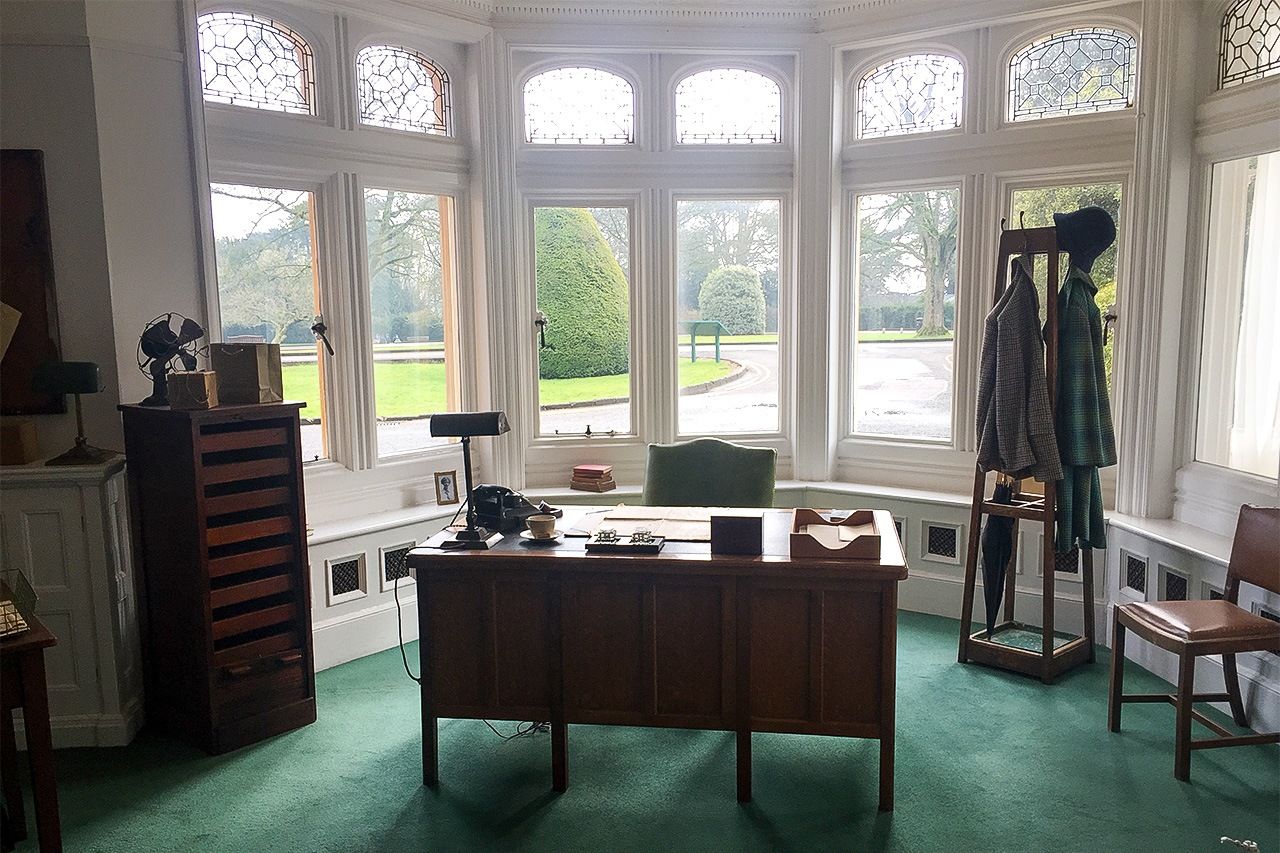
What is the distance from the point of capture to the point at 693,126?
17.5 feet

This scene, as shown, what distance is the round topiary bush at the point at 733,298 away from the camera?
5430mm

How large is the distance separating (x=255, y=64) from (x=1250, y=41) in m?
4.55

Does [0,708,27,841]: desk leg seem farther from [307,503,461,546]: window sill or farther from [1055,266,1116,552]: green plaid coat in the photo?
[1055,266,1116,552]: green plaid coat

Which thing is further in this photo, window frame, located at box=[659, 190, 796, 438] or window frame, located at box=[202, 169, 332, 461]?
window frame, located at box=[659, 190, 796, 438]

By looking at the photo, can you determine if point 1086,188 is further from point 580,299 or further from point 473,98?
point 473,98

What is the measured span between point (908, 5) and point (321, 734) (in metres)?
4.66

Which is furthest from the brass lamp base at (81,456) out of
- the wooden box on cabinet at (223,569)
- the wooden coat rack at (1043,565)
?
the wooden coat rack at (1043,565)

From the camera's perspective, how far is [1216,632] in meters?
3.22

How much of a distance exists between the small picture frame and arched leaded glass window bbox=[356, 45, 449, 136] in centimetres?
190

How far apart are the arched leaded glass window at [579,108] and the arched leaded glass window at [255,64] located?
4.15 feet

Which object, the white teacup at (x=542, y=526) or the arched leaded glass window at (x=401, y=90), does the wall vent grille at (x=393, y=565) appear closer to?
the white teacup at (x=542, y=526)

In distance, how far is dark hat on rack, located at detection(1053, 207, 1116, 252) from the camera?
3.93 meters

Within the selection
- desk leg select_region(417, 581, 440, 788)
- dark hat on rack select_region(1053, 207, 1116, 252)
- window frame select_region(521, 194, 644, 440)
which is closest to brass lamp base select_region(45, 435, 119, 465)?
desk leg select_region(417, 581, 440, 788)

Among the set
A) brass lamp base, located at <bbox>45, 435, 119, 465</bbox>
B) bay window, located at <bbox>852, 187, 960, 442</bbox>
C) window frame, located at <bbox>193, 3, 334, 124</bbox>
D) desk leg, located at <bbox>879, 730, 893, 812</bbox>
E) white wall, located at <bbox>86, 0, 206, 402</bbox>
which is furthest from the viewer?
bay window, located at <bbox>852, 187, 960, 442</bbox>
